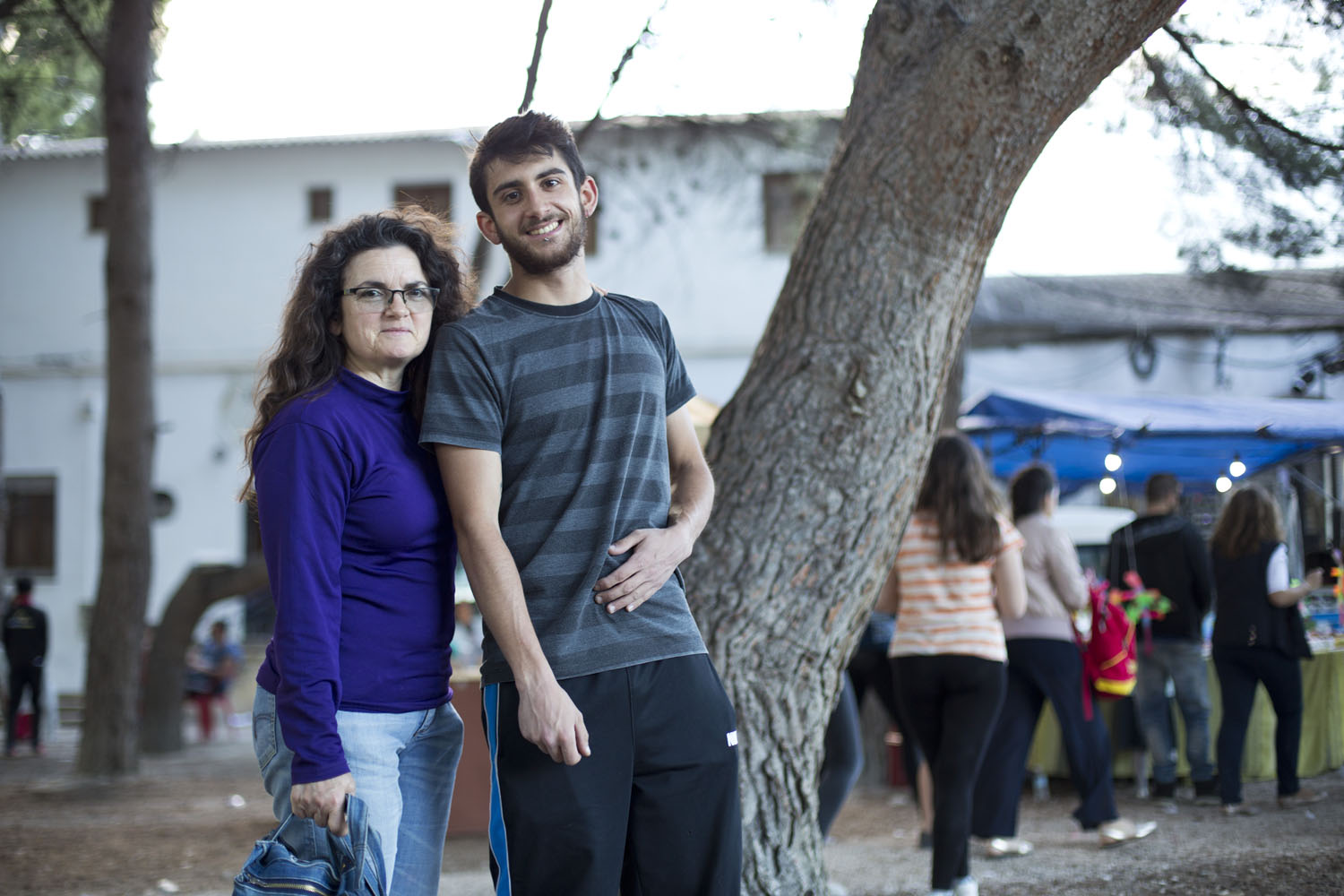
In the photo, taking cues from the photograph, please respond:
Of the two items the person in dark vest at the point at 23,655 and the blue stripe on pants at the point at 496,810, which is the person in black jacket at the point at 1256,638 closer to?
the blue stripe on pants at the point at 496,810

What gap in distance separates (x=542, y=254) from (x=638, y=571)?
0.61 metres

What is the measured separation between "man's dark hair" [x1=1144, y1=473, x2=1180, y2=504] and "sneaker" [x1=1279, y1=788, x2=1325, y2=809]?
1719 mm

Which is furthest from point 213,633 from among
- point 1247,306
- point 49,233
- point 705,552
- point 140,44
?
point 1247,306

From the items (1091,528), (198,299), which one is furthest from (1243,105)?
(198,299)

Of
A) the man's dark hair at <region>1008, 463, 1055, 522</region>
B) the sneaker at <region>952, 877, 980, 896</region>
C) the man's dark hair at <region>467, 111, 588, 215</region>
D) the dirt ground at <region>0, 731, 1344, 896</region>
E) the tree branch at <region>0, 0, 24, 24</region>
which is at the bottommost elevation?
the dirt ground at <region>0, 731, 1344, 896</region>

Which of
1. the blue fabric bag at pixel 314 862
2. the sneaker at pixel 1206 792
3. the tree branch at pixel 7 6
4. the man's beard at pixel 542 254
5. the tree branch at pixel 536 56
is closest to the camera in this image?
the blue fabric bag at pixel 314 862

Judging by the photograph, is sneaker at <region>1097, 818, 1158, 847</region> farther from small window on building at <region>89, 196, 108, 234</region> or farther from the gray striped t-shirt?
small window on building at <region>89, 196, 108, 234</region>

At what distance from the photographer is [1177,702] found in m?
7.34

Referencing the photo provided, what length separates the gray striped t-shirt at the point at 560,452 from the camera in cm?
223

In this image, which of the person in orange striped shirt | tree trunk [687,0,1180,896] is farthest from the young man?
the person in orange striped shirt

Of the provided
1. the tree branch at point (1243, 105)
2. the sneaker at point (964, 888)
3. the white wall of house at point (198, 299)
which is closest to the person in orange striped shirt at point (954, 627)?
the sneaker at point (964, 888)

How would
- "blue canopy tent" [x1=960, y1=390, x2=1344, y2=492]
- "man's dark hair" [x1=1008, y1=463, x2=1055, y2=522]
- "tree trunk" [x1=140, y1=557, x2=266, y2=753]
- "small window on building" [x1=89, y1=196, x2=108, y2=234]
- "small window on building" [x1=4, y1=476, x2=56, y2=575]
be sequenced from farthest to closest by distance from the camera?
"small window on building" [x1=89, y1=196, x2=108, y2=234] < "small window on building" [x1=4, y1=476, x2=56, y2=575] < "tree trunk" [x1=140, y1=557, x2=266, y2=753] < "blue canopy tent" [x1=960, y1=390, x2=1344, y2=492] < "man's dark hair" [x1=1008, y1=463, x2=1055, y2=522]

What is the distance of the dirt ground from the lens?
4.94 m

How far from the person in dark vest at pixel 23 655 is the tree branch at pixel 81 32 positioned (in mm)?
5323
